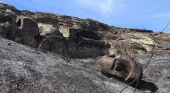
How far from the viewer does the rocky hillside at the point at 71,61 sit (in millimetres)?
7297

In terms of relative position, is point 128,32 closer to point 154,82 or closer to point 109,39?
point 109,39

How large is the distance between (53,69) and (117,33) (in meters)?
17.8

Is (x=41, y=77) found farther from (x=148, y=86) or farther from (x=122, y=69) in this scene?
(x=148, y=86)

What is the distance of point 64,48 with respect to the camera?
19250 millimetres

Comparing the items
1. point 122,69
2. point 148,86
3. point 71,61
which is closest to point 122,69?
point 122,69

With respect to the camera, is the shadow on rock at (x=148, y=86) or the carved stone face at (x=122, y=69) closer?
the carved stone face at (x=122, y=69)

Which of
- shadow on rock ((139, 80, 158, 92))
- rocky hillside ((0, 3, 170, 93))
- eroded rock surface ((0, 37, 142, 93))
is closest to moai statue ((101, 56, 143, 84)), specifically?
rocky hillside ((0, 3, 170, 93))

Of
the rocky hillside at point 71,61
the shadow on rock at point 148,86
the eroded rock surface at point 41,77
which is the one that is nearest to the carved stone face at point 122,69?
the rocky hillside at point 71,61

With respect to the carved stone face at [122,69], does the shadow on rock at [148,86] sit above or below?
below

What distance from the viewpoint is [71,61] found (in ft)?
37.1

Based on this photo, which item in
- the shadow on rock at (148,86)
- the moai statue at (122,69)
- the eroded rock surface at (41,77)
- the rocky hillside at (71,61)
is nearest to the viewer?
the eroded rock surface at (41,77)

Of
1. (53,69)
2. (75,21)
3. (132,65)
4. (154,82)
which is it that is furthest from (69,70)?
(75,21)

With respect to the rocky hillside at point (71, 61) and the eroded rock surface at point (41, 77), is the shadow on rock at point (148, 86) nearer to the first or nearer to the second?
the rocky hillside at point (71, 61)

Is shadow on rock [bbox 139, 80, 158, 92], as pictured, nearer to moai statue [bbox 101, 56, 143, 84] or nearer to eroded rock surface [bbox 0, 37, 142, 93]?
moai statue [bbox 101, 56, 143, 84]
